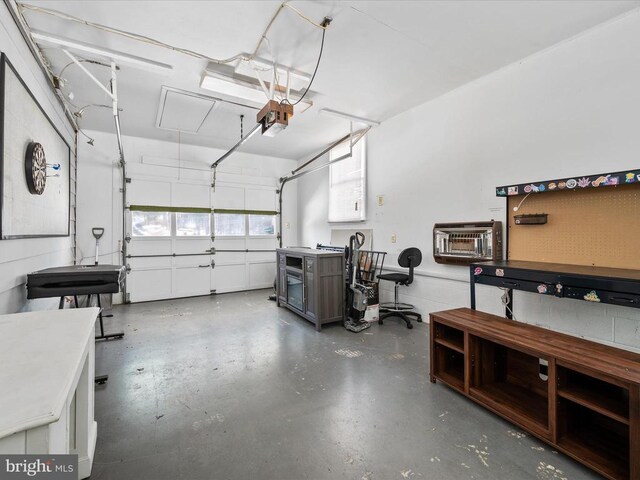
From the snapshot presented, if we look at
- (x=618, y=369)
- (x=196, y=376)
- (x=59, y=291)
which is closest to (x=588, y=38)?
(x=618, y=369)

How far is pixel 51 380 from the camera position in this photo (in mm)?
920

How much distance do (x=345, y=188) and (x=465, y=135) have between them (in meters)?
2.43

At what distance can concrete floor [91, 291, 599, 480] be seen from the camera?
62.9 inches

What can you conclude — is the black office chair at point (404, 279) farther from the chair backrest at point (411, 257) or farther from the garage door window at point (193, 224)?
the garage door window at point (193, 224)

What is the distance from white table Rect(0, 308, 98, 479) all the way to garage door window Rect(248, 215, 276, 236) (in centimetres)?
504

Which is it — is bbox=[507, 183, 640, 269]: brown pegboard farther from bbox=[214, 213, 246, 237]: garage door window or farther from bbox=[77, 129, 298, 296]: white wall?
bbox=[77, 129, 298, 296]: white wall

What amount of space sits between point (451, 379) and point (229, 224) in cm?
536

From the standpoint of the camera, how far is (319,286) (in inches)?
151

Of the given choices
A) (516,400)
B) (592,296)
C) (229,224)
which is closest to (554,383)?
(516,400)

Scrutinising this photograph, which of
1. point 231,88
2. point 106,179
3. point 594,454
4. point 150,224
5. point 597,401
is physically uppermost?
point 231,88

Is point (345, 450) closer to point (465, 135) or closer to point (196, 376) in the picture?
point (196, 376)

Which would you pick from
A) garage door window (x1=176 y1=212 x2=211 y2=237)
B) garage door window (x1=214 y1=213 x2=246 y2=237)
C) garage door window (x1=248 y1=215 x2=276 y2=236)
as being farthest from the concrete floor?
garage door window (x1=248 y1=215 x2=276 y2=236)

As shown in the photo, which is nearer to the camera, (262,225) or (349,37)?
(349,37)

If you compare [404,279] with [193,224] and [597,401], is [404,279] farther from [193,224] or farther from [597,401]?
[193,224]
